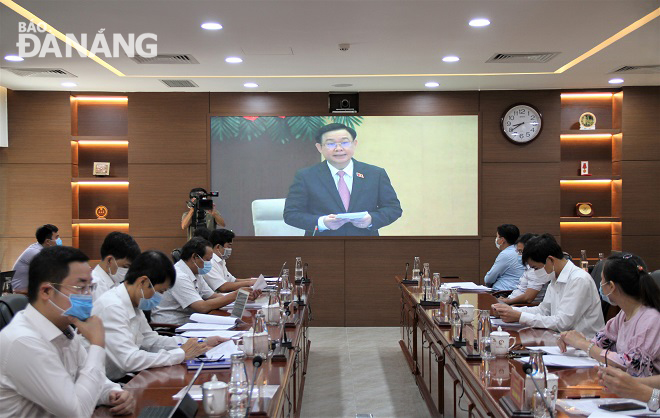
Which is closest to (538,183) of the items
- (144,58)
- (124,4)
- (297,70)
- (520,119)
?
(520,119)

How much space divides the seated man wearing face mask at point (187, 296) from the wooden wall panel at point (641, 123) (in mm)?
5743

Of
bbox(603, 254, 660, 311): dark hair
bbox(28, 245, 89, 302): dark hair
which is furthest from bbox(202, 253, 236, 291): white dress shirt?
bbox(603, 254, 660, 311): dark hair

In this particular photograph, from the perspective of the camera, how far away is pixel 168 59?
6469 millimetres

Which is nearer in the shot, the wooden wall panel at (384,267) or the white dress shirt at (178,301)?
the white dress shirt at (178,301)

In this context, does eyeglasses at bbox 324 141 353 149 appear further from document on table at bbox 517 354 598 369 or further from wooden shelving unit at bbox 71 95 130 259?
document on table at bbox 517 354 598 369

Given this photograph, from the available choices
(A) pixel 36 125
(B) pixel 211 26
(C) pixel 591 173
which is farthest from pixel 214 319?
(C) pixel 591 173

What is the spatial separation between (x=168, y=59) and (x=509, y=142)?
14.3ft

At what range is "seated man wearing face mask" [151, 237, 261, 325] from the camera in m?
4.80

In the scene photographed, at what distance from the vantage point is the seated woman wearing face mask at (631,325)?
2916 millimetres

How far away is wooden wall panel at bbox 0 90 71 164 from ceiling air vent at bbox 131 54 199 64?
2.26 meters

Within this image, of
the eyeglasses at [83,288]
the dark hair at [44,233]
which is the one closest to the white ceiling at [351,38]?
the dark hair at [44,233]

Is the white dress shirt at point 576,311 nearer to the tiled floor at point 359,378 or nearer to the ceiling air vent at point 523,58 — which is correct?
the tiled floor at point 359,378

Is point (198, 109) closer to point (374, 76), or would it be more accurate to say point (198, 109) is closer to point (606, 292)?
point (374, 76)

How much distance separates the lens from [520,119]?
27.1 ft
